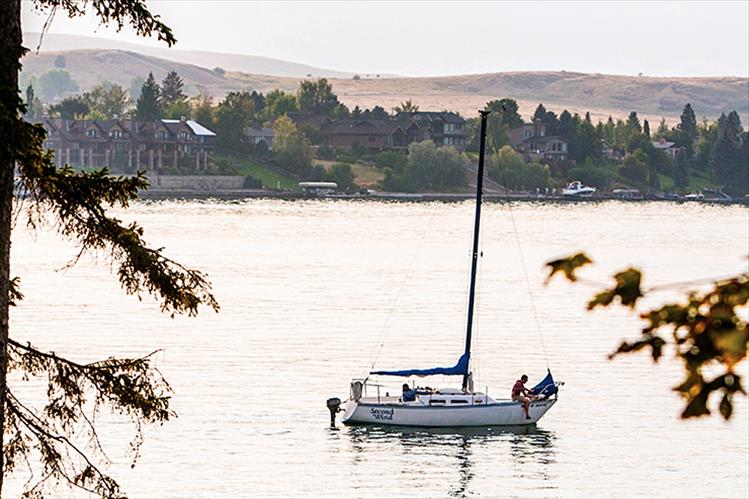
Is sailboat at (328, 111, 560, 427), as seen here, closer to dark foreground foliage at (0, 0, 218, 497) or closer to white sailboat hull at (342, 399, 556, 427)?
white sailboat hull at (342, 399, 556, 427)

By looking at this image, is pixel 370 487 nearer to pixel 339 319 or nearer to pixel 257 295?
pixel 339 319

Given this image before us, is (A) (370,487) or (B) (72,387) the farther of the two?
(A) (370,487)

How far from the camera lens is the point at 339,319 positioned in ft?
290

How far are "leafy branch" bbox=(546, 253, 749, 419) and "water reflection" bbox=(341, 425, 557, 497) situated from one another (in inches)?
1659

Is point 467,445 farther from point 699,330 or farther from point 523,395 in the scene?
point 699,330

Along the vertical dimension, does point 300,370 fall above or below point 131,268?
below

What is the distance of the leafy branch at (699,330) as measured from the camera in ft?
23.8

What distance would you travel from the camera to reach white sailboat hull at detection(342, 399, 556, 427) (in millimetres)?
57719

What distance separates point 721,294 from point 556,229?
7146 inches

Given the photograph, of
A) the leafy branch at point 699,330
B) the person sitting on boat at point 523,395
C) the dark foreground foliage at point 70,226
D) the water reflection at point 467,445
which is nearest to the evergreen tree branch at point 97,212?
the dark foreground foliage at point 70,226

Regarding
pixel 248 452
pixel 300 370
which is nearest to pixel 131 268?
pixel 248 452

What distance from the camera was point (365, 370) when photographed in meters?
69.7

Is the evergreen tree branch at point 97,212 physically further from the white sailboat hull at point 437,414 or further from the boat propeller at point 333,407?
the white sailboat hull at point 437,414

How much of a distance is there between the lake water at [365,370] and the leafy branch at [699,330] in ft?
18.2
